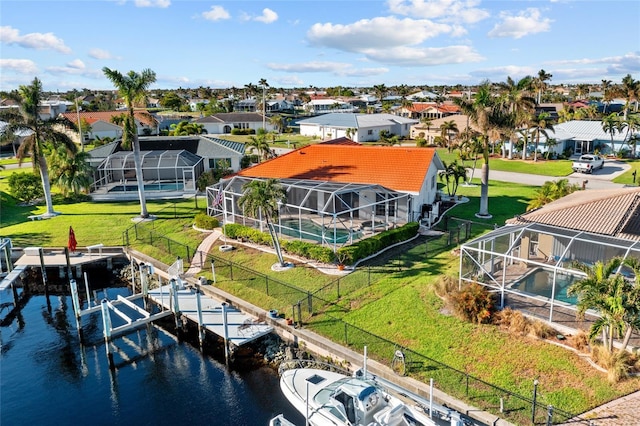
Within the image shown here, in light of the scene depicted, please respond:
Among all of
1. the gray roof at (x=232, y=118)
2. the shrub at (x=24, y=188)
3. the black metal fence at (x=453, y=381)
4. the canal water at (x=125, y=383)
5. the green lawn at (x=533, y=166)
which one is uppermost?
the gray roof at (x=232, y=118)

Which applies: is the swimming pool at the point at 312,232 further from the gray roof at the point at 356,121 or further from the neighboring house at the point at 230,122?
the neighboring house at the point at 230,122

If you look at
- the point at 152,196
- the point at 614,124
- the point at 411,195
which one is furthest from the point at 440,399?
the point at 614,124

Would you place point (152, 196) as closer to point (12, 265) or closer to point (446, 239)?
point (12, 265)

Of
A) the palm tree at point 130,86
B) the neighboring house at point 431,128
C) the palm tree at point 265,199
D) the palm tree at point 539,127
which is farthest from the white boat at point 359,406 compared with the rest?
the neighboring house at point 431,128

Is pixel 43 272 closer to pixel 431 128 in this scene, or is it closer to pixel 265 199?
pixel 265 199

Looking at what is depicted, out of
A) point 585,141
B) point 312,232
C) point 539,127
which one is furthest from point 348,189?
point 585,141
